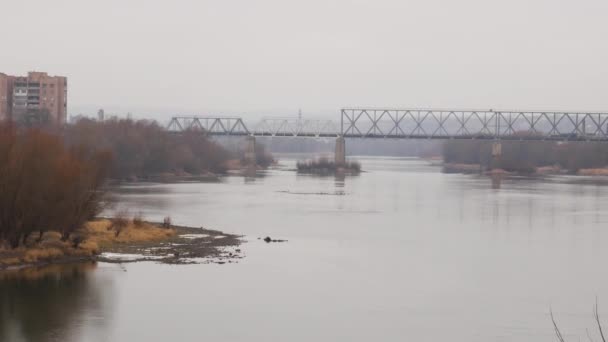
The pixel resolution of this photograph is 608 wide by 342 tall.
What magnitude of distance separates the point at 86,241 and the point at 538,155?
111463mm

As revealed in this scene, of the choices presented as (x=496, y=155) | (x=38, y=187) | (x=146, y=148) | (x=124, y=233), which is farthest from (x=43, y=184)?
(x=496, y=155)

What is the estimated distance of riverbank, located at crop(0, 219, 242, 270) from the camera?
29.6m

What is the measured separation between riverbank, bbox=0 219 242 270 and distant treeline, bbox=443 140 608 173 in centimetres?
9104

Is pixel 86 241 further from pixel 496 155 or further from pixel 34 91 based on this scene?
pixel 34 91

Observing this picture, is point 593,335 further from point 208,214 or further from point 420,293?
point 208,214

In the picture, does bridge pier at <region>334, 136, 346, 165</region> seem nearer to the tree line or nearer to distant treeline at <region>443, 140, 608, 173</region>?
distant treeline at <region>443, 140, 608, 173</region>

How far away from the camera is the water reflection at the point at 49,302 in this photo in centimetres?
2141

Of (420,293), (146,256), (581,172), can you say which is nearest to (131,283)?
(146,256)

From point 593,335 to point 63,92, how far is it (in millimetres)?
120357

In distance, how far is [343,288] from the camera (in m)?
27.2

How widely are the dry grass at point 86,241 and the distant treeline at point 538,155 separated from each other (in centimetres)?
9156

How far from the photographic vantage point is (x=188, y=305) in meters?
24.4

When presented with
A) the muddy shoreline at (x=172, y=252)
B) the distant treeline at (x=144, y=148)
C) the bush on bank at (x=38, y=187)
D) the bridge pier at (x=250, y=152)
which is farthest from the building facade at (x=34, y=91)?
the bush on bank at (x=38, y=187)

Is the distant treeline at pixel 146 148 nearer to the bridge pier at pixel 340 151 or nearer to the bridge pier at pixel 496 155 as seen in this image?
the bridge pier at pixel 340 151
